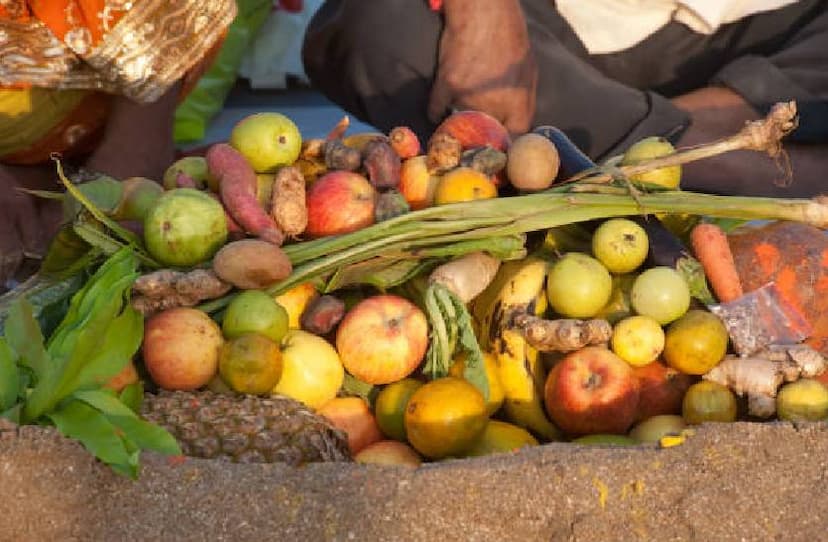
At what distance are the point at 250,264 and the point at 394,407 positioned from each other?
0.33m

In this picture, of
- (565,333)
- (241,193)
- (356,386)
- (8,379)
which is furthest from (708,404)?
(8,379)

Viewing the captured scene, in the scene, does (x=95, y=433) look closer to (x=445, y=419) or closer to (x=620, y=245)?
(x=445, y=419)

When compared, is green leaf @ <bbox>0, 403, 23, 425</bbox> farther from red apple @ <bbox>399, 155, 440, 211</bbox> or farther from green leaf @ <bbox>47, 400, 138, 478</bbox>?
red apple @ <bbox>399, 155, 440, 211</bbox>

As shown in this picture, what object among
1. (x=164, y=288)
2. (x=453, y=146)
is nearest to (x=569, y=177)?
(x=453, y=146)

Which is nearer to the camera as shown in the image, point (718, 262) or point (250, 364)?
point (250, 364)

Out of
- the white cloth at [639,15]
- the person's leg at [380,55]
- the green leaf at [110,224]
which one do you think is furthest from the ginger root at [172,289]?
the white cloth at [639,15]

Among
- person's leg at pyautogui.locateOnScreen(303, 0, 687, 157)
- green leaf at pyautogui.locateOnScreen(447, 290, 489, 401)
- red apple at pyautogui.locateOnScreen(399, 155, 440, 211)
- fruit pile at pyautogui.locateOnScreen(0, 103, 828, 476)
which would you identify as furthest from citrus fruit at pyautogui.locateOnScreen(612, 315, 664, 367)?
person's leg at pyautogui.locateOnScreen(303, 0, 687, 157)

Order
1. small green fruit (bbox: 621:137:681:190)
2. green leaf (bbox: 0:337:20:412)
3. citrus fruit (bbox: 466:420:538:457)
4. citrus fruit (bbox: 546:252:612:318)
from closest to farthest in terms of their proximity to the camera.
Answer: green leaf (bbox: 0:337:20:412), citrus fruit (bbox: 466:420:538:457), citrus fruit (bbox: 546:252:612:318), small green fruit (bbox: 621:137:681:190)

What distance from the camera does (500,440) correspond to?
1880 millimetres

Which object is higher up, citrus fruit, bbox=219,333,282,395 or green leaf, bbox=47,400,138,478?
green leaf, bbox=47,400,138,478

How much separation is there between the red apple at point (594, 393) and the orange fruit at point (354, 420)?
0.99 ft

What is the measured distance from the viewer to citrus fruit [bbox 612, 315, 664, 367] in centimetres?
194

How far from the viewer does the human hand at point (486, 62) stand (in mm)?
3115

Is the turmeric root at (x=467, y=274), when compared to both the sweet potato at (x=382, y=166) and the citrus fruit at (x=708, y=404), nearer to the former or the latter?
the sweet potato at (x=382, y=166)
